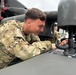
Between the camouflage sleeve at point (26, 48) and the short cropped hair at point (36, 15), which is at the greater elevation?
the short cropped hair at point (36, 15)

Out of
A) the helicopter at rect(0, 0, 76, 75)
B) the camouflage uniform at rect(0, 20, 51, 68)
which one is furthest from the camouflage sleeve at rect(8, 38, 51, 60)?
the helicopter at rect(0, 0, 76, 75)

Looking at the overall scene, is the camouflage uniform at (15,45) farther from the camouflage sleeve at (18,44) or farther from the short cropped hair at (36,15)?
the short cropped hair at (36,15)

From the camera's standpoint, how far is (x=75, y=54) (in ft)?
4.85

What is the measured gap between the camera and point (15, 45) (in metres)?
1.82

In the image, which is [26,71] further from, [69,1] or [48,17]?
[48,17]

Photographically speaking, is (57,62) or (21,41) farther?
(21,41)

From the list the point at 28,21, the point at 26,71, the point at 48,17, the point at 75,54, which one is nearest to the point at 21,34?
the point at 28,21

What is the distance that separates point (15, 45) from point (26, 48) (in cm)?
10

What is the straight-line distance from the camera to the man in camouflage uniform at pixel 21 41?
1762mm

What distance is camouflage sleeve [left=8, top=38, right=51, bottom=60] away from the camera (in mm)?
1723

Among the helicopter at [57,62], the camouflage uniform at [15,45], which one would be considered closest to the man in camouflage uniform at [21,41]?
the camouflage uniform at [15,45]

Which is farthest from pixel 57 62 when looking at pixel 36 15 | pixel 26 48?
pixel 36 15

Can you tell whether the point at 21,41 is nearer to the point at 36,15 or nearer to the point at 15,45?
the point at 15,45

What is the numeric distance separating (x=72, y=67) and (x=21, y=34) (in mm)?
748
